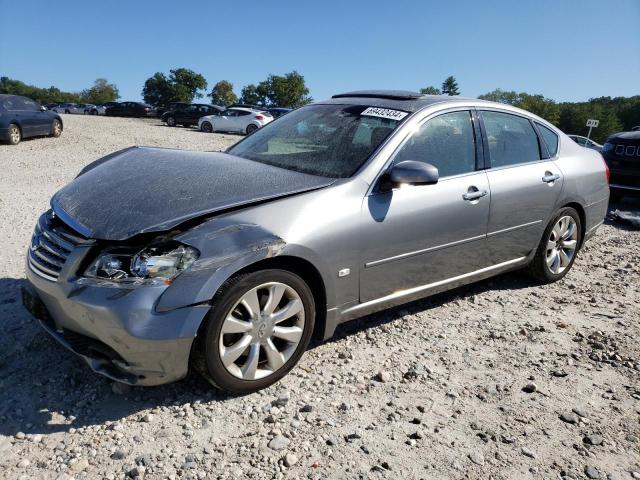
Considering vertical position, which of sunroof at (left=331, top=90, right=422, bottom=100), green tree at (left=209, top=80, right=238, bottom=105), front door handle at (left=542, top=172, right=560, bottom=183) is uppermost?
green tree at (left=209, top=80, right=238, bottom=105)

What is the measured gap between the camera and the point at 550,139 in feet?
14.9

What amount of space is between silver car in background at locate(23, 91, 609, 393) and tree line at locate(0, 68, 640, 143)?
73380mm

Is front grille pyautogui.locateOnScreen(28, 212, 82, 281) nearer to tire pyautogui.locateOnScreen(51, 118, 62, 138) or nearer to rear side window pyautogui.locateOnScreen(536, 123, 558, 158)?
rear side window pyautogui.locateOnScreen(536, 123, 558, 158)

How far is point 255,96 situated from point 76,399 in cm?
9221

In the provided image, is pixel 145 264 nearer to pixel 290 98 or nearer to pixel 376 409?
pixel 376 409

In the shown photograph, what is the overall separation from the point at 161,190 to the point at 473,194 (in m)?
2.14

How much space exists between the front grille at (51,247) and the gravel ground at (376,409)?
618 millimetres

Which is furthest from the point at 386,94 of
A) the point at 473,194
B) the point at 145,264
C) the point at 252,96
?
the point at 252,96

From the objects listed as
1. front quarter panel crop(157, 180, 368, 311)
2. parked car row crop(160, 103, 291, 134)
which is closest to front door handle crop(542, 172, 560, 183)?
front quarter panel crop(157, 180, 368, 311)

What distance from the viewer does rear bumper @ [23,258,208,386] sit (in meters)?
2.36

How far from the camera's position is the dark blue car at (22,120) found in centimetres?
1316

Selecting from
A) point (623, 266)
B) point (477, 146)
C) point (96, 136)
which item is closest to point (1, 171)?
point (96, 136)

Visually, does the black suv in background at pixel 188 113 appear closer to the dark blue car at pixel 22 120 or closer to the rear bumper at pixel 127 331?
the dark blue car at pixel 22 120

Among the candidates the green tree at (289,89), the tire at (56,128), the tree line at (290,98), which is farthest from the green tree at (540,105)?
the tire at (56,128)
